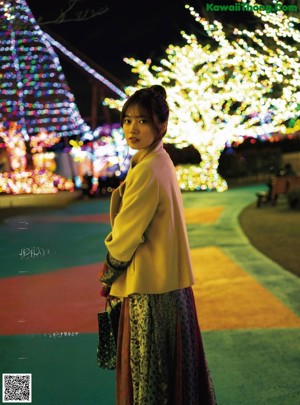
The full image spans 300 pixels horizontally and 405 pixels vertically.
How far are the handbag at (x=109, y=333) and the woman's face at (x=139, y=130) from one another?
750 mm

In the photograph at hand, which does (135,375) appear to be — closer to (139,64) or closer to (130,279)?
(130,279)

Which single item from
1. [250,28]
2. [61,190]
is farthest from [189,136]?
[250,28]

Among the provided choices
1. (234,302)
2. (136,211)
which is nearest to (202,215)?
(234,302)

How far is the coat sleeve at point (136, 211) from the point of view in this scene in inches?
98.7

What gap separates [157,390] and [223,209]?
1219 cm

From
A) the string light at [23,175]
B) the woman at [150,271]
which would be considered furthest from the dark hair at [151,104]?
the string light at [23,175]

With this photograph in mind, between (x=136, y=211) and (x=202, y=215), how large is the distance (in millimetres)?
10933

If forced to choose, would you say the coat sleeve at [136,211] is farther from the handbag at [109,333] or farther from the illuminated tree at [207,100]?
the illuminated tree at [207,100]

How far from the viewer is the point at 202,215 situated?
13.4 metres

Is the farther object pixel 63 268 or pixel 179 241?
pixel 63 268

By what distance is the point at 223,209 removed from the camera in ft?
48.1

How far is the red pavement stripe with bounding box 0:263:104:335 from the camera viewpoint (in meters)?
5.07

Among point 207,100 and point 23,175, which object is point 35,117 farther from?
point 207,100

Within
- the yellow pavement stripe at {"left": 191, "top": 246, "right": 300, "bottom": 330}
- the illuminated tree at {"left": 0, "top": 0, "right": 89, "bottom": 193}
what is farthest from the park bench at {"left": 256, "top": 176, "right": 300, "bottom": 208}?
the illuminated tree at {"left": 0, "top": 0, "right": 89, "bottom": 193}
